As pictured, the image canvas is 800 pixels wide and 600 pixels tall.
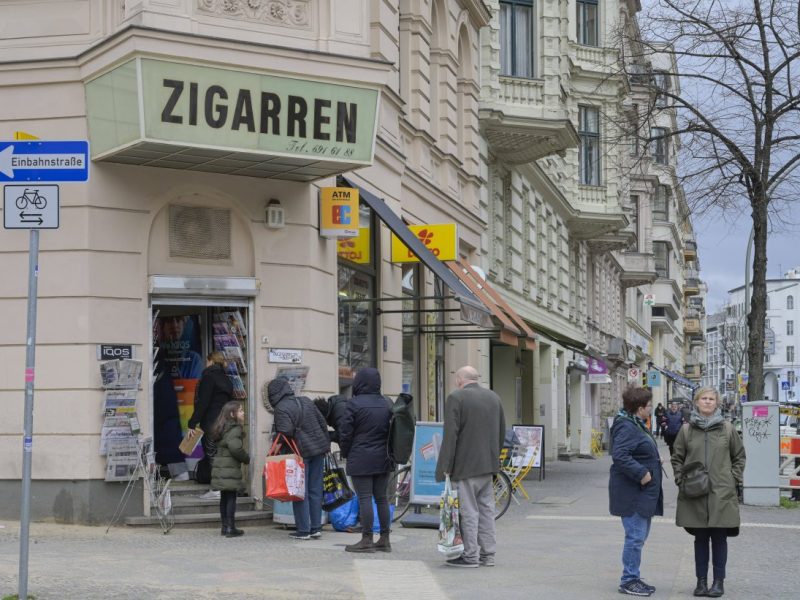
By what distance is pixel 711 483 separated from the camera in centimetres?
1000

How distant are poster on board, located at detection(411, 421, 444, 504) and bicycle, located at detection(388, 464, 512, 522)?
Result: 0.34m

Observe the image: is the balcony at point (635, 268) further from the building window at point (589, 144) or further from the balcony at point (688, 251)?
the balcony at point (688, 251)

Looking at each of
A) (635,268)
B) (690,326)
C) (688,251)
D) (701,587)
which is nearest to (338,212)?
(701,587)

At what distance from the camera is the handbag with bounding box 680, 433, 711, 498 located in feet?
32.6

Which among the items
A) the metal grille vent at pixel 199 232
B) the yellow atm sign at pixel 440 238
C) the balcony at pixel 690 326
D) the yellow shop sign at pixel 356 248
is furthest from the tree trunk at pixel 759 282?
the balcony at pixel 690 326

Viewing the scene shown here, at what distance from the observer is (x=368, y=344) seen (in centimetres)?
1808

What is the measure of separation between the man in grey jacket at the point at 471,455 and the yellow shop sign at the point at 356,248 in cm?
543

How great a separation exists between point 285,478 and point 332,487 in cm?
113

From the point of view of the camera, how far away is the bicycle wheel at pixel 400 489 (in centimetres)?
1581

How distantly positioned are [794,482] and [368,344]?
7.11 meters

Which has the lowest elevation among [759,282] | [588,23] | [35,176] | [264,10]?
[35,176]

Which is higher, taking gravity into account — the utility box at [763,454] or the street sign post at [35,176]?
the street sign post at [35,176]

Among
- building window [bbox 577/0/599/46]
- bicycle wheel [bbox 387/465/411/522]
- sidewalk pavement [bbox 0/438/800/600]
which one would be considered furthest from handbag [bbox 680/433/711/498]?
building window [bbox 577/0/599/46]

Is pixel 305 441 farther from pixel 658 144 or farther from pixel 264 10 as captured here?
pixel 658 144
